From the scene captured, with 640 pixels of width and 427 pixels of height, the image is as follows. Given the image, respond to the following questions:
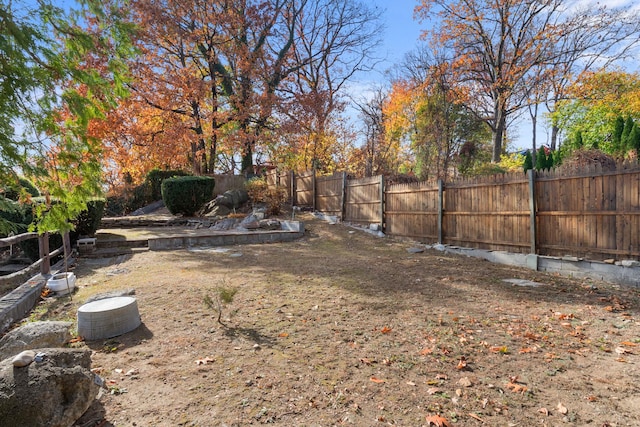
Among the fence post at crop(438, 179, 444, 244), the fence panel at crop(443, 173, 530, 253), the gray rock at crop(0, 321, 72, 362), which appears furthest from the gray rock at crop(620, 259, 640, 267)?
the gray rock at crop(0, 321, 72, 362)

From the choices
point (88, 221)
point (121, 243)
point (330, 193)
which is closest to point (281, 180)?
point (330, 193)

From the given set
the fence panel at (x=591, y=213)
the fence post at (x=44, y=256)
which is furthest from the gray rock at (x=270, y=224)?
the fence panel at (x=591, y=213)

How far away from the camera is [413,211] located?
915 centimetres

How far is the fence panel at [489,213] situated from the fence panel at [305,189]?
6.98m

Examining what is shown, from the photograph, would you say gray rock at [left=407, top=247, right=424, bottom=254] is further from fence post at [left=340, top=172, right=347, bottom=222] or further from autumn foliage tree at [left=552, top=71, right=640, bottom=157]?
autumn foliage tree at [left=552, top=71, right=640, bottom=157]

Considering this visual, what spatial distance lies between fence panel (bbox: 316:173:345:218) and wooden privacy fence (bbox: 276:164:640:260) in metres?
2.02

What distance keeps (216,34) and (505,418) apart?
54.0 ft

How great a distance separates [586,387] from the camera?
2.43m

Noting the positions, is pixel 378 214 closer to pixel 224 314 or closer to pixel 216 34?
pixel 224 314

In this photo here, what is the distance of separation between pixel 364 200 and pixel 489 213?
446 centimetres

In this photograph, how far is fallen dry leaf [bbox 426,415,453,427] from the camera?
2.00 metres

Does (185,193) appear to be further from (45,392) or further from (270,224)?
(45,392)

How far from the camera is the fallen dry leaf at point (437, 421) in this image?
2.00 m

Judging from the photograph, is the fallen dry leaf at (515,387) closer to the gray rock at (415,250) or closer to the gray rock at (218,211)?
the gray rock at (415,250)
